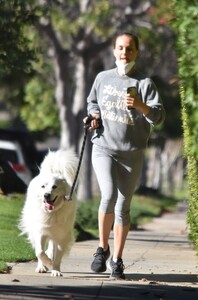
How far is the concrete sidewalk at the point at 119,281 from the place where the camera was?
9375 millimetres

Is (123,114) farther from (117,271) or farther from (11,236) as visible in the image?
(11,236)

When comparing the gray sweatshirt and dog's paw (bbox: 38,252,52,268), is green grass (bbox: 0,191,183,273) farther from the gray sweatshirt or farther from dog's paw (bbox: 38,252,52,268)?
the gray sweatshirt

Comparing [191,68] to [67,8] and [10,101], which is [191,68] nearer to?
[67,8]

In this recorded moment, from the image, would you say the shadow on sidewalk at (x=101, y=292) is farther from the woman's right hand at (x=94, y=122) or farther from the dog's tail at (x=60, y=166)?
the dog's tail at (x=60, y=166)

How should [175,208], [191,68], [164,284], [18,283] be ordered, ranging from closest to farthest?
[191,68], [18,283], [164,284], [175,208]

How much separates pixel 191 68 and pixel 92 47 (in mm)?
25456

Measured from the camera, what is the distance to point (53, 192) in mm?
11055

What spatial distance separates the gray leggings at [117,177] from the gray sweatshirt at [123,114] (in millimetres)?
97

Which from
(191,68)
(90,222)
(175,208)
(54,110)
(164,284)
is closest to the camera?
(191,68)

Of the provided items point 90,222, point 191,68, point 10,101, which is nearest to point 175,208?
point 10,101

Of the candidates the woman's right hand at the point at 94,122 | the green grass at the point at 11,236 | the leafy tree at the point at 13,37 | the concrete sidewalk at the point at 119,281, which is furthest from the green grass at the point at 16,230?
the leafy tree at the point at 13,37

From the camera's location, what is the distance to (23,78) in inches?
1500

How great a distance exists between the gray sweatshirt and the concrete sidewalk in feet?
4.28

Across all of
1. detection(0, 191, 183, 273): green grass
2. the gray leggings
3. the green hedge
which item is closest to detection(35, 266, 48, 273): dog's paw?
detection(0, 191, 183, 273): green grass
